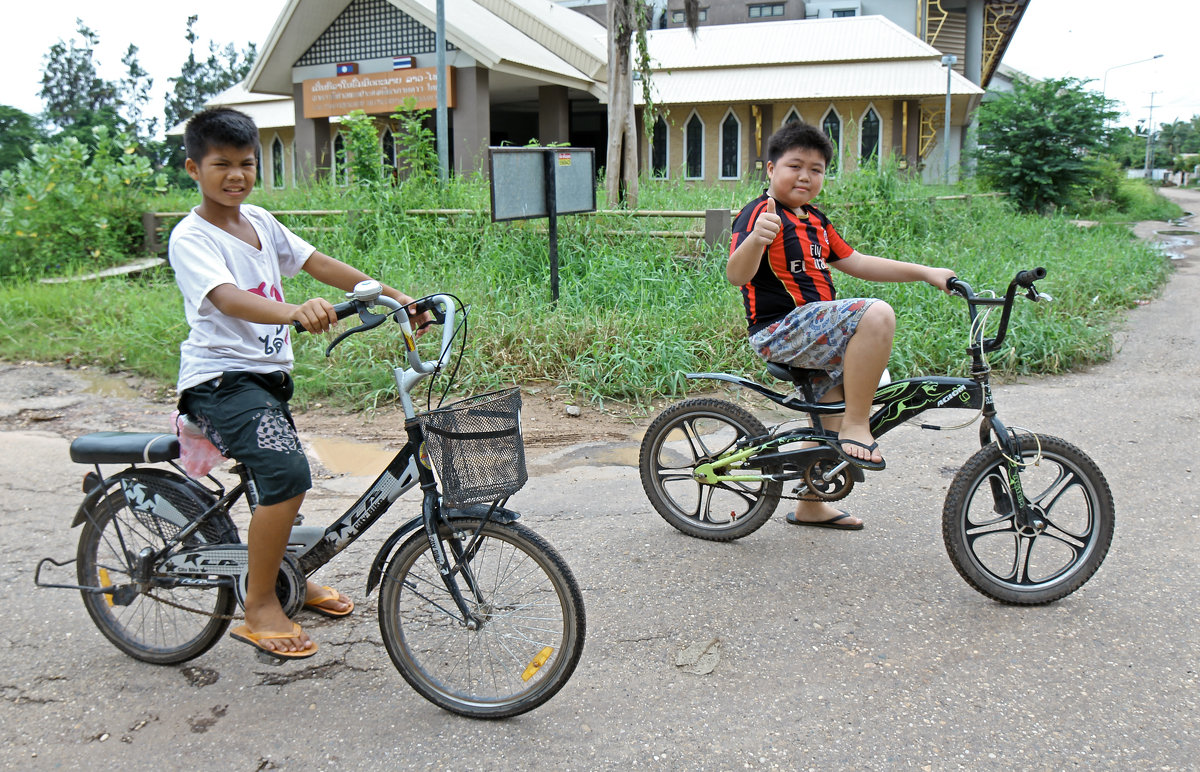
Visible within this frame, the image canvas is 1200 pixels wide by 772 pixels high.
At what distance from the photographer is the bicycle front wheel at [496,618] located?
9.06 feet

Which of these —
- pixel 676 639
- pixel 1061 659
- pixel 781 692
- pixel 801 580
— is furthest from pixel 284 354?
pixel 1061 659

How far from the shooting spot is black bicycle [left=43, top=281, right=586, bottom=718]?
103 inches

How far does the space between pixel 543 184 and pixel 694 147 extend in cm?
1595

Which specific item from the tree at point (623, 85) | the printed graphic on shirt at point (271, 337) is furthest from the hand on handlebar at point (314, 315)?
the tree at point (623, 85)

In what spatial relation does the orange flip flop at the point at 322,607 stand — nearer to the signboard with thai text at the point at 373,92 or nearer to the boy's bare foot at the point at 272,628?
the boy's bare foot at the point at 272,628

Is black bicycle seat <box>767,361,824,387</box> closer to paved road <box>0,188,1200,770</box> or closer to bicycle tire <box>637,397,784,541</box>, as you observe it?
bicycle tire <box>637,397,784,541</box>

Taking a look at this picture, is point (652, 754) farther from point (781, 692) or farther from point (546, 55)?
point (546, 55)

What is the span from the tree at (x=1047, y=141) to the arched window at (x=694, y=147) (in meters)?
7.27

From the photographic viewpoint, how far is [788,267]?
153 inches

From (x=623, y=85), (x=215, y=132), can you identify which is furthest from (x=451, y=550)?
(x=623, y=85)

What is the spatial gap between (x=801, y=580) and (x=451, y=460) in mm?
1868

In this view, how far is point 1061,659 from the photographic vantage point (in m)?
3.17

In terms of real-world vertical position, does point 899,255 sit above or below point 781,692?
above

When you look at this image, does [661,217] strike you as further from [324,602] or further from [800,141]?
[324,602]
